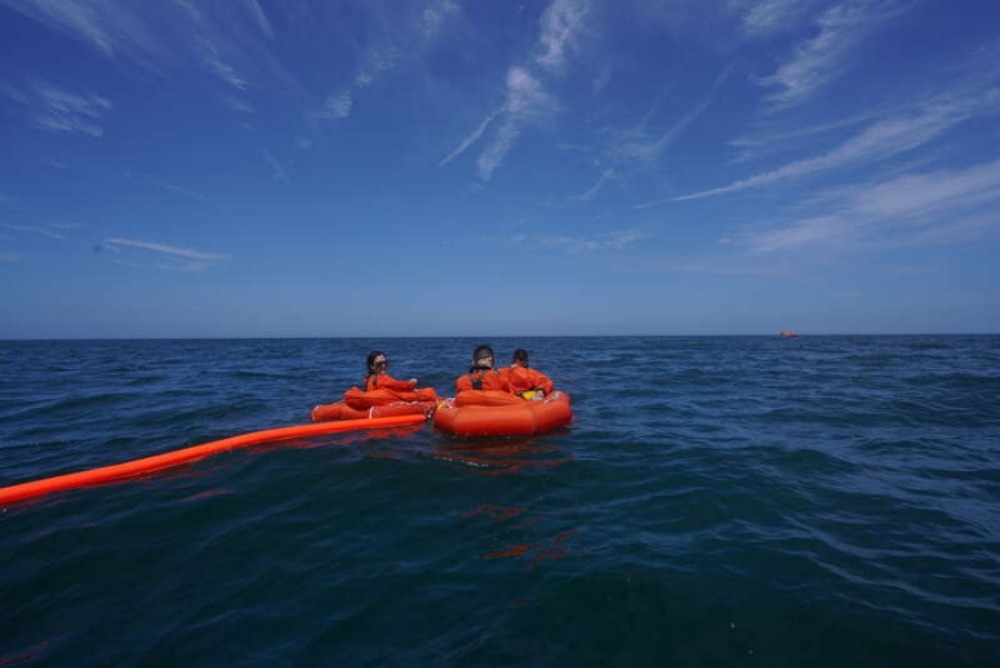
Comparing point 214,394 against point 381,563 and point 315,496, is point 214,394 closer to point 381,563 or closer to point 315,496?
point 315,496

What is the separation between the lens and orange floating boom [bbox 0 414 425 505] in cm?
579

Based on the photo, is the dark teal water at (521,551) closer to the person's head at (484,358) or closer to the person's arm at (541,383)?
the person's arm at (541,383)

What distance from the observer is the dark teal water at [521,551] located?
3.22 meters

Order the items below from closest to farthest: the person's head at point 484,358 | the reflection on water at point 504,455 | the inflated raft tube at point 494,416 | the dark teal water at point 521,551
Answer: the dark teal water at point 521,551 → the reflection on water at point 504,455 → the inflated raft tube at point 494,416 → the person's head at point 484,358

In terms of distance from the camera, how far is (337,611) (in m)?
3.55

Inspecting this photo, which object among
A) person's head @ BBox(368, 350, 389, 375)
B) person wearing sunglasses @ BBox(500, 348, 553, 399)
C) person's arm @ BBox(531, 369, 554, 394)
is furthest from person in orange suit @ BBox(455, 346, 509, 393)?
person's head @ BBox(368, 350, 389, 375)

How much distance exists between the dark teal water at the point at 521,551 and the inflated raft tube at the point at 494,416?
0.28 metres

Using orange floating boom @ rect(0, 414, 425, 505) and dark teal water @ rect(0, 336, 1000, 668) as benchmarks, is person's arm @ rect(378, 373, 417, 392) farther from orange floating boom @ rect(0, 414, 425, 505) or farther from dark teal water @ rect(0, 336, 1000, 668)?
dark teal water @ rect(0, 336, 1000, 668)

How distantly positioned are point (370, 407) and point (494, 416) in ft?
9.50

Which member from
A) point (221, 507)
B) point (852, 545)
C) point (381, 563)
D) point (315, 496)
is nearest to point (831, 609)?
point (852, 545)

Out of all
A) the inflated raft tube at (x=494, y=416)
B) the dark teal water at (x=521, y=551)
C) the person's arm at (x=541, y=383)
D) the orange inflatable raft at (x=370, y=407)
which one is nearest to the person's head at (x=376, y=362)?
the orange inflatable raft at (x=370, y=407)

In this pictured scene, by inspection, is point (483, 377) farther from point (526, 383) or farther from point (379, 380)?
point (379, 380)

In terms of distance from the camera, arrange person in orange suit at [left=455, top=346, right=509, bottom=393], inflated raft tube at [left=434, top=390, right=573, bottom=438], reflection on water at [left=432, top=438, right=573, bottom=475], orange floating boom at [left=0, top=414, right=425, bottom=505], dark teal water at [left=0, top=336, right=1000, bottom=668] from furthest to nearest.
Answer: person in orange suit at [left=455, top=346, right=509, bottom=393] < inflated raft tube at [left=434, top=390, right=573, bottom=438] < reflection on water at [left=432, top=438, right=573, bottom=475] < orange floating boom at [left=0, top=414, right=425, bottom=505] < dark teal water at [left=0, top=336, right=1000, bottom=668]

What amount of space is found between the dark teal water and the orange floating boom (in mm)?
232
